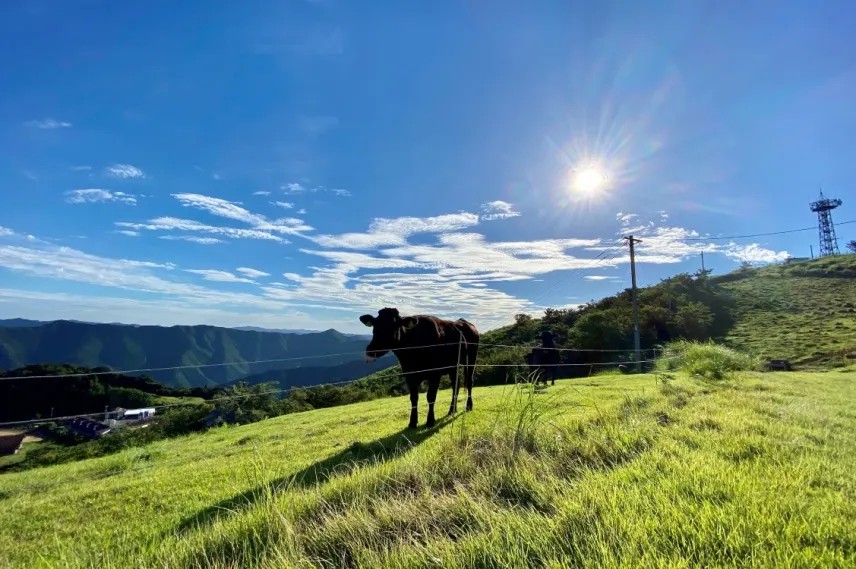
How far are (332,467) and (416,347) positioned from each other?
2996 millimetres

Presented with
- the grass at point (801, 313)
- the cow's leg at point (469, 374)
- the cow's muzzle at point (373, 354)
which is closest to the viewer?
the cow's muzzle at point (373, 354)

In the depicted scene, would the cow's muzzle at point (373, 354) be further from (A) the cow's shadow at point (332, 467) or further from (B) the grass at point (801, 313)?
(B) the grass at point (801, 313)

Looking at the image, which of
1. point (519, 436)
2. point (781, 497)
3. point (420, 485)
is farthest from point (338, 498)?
point (781, 497)

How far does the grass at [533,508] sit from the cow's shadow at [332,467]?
60 millimetres

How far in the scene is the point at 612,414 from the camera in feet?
18.8

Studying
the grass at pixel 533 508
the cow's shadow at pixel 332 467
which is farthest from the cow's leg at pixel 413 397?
the grass at pixel 533 508

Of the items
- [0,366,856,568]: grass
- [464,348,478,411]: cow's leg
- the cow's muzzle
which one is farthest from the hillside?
[0,366,856,568]: grass

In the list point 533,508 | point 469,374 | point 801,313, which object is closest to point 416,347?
point 469,374

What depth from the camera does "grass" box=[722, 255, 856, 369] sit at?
107 feet

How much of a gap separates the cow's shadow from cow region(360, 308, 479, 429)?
75 centimetres

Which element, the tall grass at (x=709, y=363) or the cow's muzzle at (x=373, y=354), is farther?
the tall grass at (x=709, y=363)

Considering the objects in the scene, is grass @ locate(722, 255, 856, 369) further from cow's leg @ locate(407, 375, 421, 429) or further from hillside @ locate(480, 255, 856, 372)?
cow's leg @ locate(407, 375, 421, 429)

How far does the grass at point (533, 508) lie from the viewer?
208cm

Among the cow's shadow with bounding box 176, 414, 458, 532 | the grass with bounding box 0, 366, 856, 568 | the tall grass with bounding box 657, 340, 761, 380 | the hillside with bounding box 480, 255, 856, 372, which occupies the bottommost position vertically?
the cow's shadow with bounding box 176, 414, 458, 532
